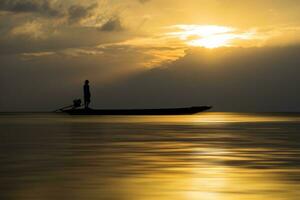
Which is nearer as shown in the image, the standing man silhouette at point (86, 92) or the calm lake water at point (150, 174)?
the calm lake water at point (150, 174)

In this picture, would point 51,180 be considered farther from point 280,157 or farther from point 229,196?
point 280,157

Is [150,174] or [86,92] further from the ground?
[86,92]

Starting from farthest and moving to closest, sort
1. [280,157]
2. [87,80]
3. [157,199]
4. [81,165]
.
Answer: [87,80], [280,157], [81,165], [157,199]

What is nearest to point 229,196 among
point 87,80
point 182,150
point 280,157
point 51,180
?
point 51,180

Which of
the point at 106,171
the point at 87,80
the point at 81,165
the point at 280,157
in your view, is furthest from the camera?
the point at 87,80

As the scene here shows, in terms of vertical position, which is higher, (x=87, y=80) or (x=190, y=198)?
(x=87, y=80)

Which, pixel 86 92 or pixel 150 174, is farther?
pixel 86 92

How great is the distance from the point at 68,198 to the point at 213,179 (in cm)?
439

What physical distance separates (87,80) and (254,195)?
2644 inches

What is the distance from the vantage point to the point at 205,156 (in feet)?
72.1

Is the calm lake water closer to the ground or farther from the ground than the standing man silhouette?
closer to the ground

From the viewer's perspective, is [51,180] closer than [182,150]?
Yes

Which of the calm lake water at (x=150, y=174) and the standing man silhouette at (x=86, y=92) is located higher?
the standing man silhouette at (x=86, y=92)

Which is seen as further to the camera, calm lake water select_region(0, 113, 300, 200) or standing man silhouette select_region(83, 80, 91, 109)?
standing man silhouette select_region(83, 80, 91, 109)
